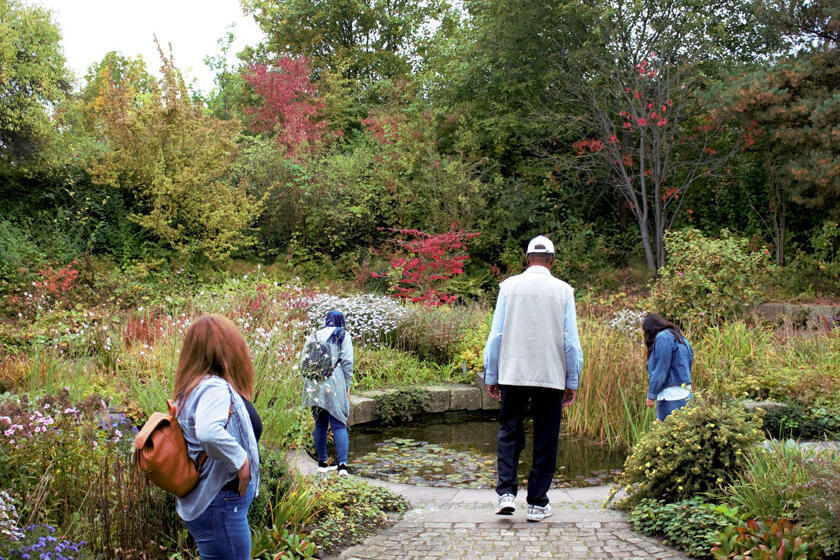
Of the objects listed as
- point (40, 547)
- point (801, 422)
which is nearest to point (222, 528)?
point (40, 547)

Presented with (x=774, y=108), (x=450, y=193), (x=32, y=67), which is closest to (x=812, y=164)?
(x=774, y=108)

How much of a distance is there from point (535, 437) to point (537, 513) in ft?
1.52

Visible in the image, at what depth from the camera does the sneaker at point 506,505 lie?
4520 mm

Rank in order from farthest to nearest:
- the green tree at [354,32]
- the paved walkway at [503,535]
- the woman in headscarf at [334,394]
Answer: the green tree at [354,32] → the woman in headscarf at [334,394] → the paved walkway at [503,535]

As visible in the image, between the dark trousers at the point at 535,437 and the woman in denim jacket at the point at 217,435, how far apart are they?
7.11 feet

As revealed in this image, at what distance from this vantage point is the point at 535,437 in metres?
4.62

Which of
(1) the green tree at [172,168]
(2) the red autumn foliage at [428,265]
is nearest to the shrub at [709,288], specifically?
(2) the red autumn foliage at [428,265]

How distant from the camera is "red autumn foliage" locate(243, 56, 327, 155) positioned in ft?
63.0

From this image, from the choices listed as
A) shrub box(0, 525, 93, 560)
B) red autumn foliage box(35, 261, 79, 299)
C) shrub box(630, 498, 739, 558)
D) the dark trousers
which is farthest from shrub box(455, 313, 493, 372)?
shrub box(0, 525, 93, 560)

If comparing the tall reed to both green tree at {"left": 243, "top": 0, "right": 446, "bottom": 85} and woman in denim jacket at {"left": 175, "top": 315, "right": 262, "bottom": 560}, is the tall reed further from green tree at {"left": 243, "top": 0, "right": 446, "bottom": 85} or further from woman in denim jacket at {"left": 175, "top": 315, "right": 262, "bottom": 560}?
green tree at {"left": 243, "top": 0, "right": 446, "bottom": 85}

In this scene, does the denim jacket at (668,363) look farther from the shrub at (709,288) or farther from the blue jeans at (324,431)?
the shrub at (709,288)

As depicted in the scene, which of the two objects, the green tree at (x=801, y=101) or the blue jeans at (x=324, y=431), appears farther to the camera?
the green tree at (x=801, y=101)

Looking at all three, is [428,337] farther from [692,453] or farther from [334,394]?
[692,453]

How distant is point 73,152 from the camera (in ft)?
47.4
